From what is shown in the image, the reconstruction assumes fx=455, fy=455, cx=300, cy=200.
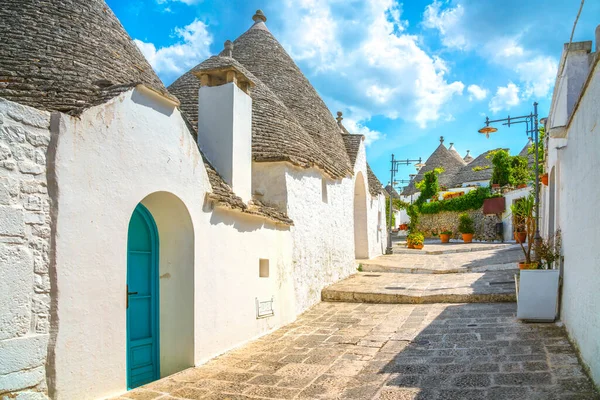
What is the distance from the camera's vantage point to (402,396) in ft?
13.8

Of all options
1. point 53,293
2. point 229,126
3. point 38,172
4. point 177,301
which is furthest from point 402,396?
point 229,126

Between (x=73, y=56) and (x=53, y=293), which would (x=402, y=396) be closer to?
(x=53, y=293)

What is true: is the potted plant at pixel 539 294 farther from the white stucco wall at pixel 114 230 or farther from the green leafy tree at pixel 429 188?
the green leafy tree at pixel 429 188

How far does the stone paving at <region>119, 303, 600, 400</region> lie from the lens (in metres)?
4.30

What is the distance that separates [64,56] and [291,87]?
325 inches

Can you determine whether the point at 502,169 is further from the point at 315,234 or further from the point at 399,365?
the point at 399,365

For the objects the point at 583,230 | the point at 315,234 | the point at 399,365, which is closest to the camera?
the point at 583,230

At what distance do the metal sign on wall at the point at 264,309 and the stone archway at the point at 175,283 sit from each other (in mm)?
1778

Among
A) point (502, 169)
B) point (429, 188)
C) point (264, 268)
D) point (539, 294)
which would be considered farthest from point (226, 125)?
point (429, 188)

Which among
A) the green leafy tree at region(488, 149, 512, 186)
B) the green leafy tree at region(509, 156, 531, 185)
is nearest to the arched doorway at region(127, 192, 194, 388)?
the green leafy tree at region(509, 156, 531, 185)

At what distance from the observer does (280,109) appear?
10.5 metres

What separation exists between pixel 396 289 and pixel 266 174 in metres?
3.84

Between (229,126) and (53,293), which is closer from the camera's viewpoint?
(53,293)

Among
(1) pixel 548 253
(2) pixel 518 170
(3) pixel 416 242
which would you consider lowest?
(3) pixel 416 242
